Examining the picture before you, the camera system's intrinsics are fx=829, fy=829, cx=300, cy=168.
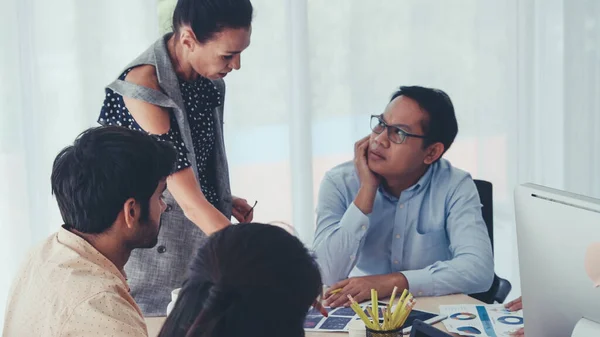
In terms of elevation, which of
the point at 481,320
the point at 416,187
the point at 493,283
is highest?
the point at 416,187

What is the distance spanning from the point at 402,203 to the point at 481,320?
0.60 m

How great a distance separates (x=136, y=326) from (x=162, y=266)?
83 cm

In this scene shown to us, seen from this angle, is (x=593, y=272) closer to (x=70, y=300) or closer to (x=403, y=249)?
(x=70, y=300)

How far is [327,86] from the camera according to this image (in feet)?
11.5

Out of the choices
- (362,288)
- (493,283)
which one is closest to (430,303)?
(362,288)

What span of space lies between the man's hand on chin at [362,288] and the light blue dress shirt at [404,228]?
19cm

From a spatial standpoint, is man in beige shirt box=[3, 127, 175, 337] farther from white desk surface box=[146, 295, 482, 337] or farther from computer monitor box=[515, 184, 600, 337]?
computer monitor box=[515, 184, 600, 337]

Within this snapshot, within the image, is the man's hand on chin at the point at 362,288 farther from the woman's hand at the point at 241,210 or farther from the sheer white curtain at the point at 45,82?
the sheer white curtain at the point at 45,82

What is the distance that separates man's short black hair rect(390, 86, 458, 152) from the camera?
2506 mm

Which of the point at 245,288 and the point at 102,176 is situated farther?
the point at 102,176

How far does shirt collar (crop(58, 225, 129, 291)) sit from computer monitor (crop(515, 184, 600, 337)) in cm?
76

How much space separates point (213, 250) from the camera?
1.15 meters

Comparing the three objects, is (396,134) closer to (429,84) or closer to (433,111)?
(433,111)

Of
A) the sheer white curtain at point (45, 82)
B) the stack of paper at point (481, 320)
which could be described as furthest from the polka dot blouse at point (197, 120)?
the sheer white curtain at point (45, 82)
